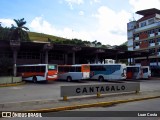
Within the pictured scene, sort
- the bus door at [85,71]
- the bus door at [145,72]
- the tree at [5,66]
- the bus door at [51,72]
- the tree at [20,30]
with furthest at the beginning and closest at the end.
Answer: the tree at [20,30]
the bus door at [145,72]
the tree at [5,66]
the bus door at [85,71]
the bus door at [51,72]

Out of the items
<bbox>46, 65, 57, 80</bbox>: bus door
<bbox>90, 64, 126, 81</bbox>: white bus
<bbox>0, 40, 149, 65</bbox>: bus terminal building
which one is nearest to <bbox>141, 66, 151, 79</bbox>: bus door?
<bbox>0, 40, 149, 65</bbox>: bus terminal building

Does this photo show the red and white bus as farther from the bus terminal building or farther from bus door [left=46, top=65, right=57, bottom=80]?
the bus terminal building

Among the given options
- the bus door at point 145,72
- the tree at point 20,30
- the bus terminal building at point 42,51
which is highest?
the tree at point 20,30

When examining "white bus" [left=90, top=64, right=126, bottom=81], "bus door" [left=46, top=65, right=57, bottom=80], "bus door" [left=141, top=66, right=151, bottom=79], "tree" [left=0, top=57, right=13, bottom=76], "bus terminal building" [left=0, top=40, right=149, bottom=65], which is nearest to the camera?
"bus door" [left=46, top=65, right=57, bottom=80]

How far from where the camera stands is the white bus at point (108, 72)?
38719mm

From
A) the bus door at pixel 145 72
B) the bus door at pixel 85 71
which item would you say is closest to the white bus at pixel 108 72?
the bus door at pixel 85 71

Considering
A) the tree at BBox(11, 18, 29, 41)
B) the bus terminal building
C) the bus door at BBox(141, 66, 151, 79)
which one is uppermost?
the tree at BBox(11, 18, 29, 41)

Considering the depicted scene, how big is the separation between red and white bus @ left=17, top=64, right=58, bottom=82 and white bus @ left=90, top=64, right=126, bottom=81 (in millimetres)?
7227

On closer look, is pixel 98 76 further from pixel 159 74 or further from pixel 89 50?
pixel 159 74

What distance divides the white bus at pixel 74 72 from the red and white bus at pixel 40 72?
350 cm

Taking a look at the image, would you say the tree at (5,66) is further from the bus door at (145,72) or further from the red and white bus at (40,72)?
the bus door at (145,72)

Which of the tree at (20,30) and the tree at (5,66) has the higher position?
the tree at (20,30)

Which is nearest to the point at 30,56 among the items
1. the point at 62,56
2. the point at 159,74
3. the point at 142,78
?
the point at 62,56

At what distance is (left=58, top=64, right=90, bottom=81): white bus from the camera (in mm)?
38312
